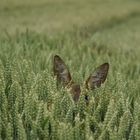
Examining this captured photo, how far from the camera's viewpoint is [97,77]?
419 centimetres

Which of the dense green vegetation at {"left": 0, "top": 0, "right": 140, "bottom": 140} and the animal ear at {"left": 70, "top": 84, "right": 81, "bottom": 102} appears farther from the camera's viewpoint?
the animal ear at {"left": 70, "top": 84, "right": 81, "bottom": 102}

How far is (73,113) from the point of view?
3.69 m

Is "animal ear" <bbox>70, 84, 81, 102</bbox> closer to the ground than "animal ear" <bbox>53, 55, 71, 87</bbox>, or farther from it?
closer to the ground

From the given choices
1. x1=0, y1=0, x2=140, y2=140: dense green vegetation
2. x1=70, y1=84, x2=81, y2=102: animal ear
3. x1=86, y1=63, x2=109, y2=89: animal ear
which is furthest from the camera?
x1=86, y1=63, x2=109, y2=89: animal ear

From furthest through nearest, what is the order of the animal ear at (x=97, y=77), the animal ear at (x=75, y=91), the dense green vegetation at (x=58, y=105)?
the animal ear at (x=97, y=77) < the animal ear at (x=75, y=91) < the dense green vegetation at (x=58, y=105)

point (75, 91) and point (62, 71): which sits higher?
point (62, 71)

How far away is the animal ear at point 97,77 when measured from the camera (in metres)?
4.15

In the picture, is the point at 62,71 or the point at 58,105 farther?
the point at 62,71

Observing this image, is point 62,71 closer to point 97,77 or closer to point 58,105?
Answer: point 97,77

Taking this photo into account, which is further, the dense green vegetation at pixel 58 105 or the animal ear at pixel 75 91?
→ the animal ear at pixel 75 91

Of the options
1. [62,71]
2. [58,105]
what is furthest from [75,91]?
[58,105]

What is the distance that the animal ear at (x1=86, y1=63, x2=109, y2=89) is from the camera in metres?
4.15

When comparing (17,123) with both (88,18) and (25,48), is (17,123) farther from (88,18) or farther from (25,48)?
(88,18)

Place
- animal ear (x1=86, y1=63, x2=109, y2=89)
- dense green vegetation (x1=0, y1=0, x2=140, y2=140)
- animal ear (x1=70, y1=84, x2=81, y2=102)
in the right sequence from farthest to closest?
animal ear (x1=86, y1=63, x2=109, y2=89), animal ear (x1=70, y1=84, x2=81, y2=102), dense green vegetation (x1=0, y1=0, x2=140, y2=140)
